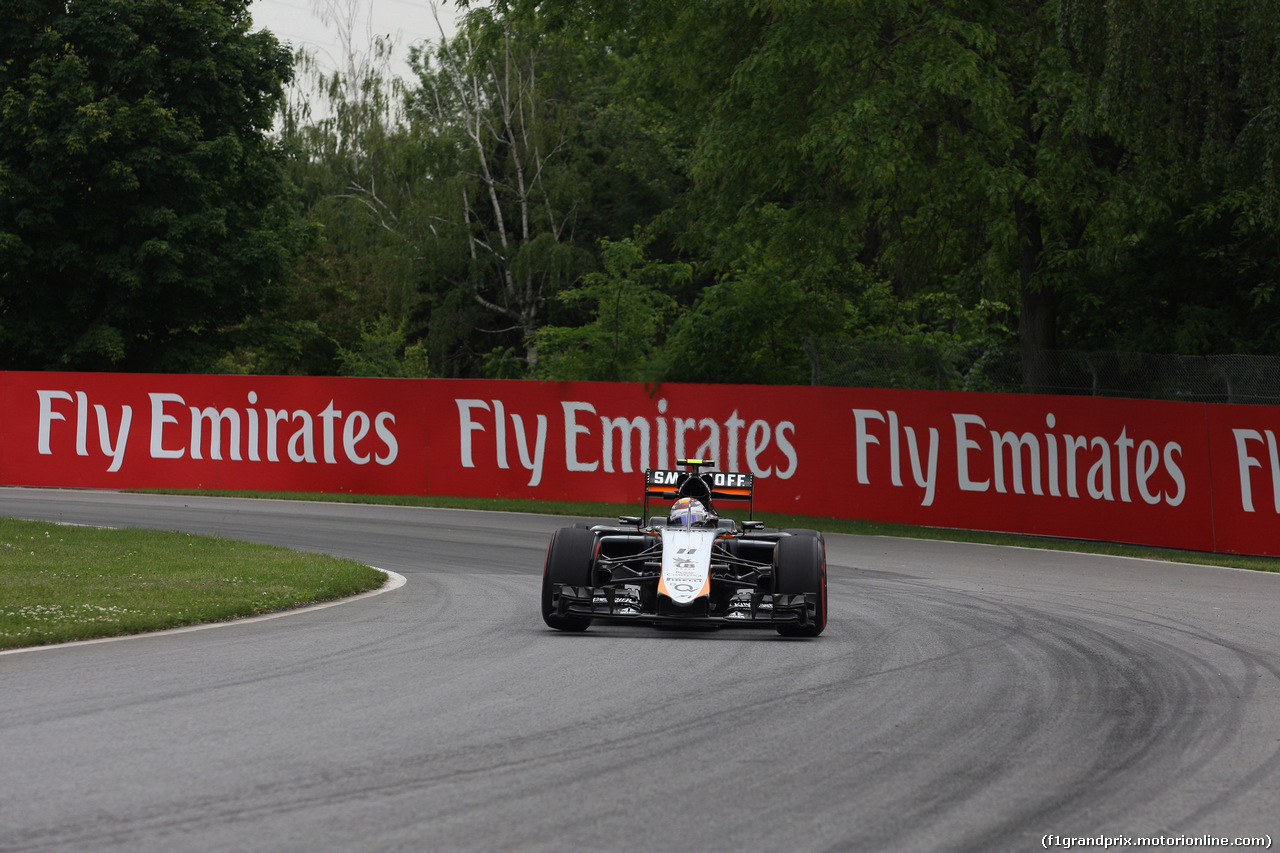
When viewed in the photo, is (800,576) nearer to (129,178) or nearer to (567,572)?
(567,572)

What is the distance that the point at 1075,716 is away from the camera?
25.0 ft

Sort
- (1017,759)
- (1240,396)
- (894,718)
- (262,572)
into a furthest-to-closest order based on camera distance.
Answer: (1240,396)
(262,572)
(894,718)
(1017,759)

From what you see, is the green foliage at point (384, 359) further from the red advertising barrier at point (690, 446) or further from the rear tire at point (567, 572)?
the rear tire at point (567, 572)

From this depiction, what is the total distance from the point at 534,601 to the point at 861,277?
20.8m

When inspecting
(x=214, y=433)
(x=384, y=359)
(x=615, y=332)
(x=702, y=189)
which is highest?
(x=702, y=189)

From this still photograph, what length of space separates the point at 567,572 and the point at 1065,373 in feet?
42.4

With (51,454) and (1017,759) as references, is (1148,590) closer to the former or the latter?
(1017,759)

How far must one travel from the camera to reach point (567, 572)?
10.6 metres

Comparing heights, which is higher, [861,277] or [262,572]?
[861,277]

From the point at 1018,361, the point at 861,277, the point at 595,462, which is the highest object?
the point at 861,277

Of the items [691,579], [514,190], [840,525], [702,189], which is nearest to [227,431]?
[702,189]

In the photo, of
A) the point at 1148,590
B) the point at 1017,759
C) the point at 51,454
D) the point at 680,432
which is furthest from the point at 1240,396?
the point at 51,454

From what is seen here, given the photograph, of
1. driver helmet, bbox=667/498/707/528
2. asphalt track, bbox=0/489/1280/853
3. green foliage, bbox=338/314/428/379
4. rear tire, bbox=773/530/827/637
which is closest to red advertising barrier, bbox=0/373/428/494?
asphalt track, bbox=0/489/1280/853

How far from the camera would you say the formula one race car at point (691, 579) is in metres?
10.3
